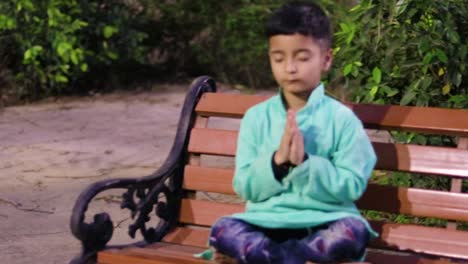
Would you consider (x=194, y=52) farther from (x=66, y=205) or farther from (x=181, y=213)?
(x=181, y=213)

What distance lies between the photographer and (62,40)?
885cm

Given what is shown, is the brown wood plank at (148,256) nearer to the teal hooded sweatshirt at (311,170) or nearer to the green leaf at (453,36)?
the teal hooded sweatshirt at (311,170)

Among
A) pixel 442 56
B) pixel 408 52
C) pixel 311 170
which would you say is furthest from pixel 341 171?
pixel 408 52

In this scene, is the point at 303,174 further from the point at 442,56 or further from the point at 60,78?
the point at 60,78

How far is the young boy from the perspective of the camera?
3498mm

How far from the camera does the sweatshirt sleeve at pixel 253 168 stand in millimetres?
3580

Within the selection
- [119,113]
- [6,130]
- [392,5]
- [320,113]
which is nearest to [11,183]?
[6,130]

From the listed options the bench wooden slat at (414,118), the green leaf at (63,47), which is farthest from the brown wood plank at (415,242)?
the green leaf at (63,47)

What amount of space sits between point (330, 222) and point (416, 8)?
1.65 meters

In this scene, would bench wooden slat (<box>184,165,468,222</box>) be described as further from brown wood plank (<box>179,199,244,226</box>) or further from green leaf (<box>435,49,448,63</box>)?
green leaf (<box>435,49,448,63</box>)

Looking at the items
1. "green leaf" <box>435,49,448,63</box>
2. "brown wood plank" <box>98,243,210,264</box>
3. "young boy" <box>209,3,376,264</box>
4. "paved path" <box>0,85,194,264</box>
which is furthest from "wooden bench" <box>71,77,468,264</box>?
"paved path" <box>0,85,194,264</box>

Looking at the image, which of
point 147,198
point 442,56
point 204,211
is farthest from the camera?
point 442,56

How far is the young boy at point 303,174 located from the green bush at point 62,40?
17.6 feet

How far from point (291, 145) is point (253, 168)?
0.22 metres
